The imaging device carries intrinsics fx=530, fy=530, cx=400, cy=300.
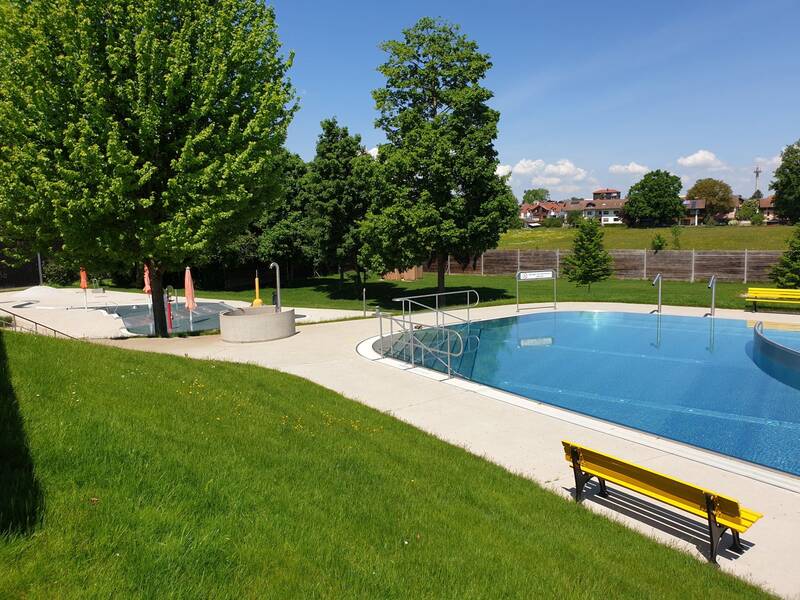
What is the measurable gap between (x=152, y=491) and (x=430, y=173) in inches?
868

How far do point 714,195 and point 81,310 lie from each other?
422ft

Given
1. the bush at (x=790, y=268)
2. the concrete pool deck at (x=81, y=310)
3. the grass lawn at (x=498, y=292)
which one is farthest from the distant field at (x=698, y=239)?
the concrete pool deck at (x=81, y=310)

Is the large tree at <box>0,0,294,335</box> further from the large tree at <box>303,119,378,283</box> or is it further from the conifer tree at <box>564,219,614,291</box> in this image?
the conifer tree at <box>564,219,614,291</box>

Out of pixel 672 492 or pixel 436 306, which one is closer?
pixel 672 492

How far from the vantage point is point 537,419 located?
392 inches

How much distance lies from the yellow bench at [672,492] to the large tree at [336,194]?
2427 centimetres

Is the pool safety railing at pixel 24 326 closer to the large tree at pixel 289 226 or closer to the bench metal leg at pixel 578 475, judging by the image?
the bench metal leg at pixel 578 475

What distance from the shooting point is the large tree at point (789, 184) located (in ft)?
256

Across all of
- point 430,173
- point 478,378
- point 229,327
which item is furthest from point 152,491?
point 430,173

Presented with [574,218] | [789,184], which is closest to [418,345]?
[574,218]

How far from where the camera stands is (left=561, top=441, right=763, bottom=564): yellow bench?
524 cm

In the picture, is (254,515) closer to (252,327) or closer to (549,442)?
(549,442)

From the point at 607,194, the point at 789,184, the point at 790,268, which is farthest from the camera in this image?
the point at 607,194

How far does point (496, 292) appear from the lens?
105 feet
